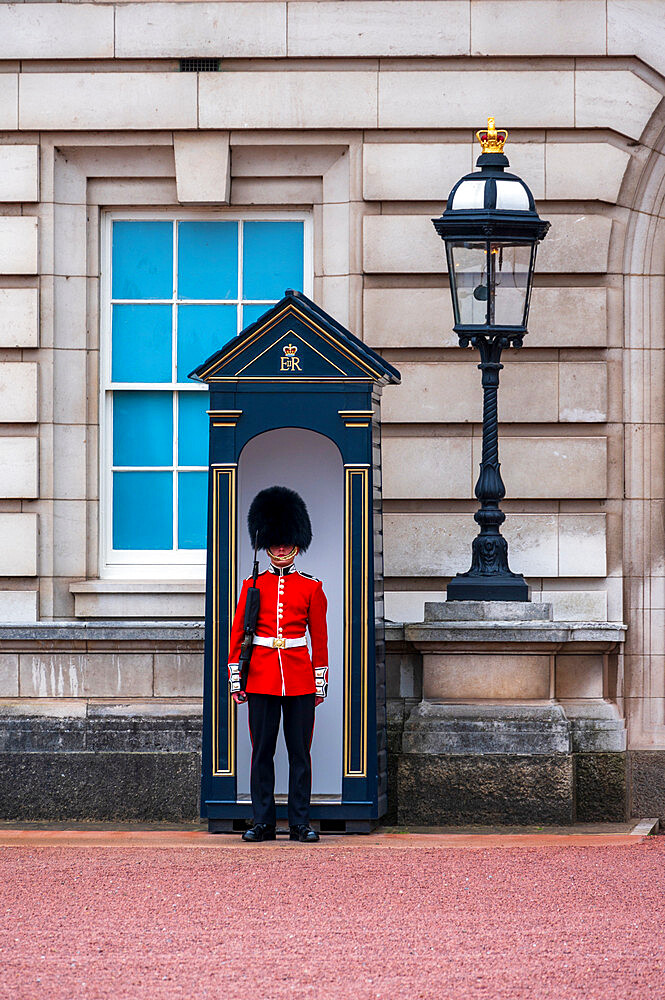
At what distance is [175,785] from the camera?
8.28 m

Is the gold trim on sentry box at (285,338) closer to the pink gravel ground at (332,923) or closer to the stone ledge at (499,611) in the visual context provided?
the stone ledge at (499,611)

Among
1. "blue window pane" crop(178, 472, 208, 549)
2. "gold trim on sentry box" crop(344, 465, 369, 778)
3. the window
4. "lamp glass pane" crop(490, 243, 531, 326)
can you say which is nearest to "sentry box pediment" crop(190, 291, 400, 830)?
"gold trim on sentry box" crop(344, 465, 369, 778)

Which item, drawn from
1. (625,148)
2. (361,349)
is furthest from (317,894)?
(625,148)

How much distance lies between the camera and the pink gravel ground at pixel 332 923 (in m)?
5.11

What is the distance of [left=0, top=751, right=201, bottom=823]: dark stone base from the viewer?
828cm

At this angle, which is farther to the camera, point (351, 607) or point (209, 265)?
point (209, 265)

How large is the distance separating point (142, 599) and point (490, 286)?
254 cm

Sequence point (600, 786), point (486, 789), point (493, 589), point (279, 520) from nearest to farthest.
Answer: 1. point (279, 520)
2. point (486, 789)
3. point (493, 589)
4. point (600, 786)

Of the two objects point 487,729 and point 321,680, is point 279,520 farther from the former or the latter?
point 487,729

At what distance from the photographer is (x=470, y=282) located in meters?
7.97

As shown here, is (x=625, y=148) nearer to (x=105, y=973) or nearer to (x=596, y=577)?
(x=596, y=577)

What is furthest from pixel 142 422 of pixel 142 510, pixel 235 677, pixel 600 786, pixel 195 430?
pixel 600 786

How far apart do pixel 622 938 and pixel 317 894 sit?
125 centimetres

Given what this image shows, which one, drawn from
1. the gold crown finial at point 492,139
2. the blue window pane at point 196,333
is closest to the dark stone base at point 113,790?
the blue window pane at point 196,333
